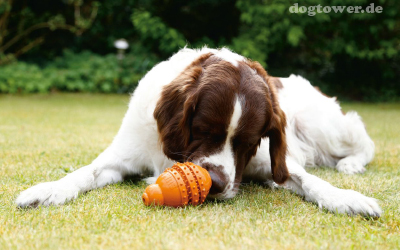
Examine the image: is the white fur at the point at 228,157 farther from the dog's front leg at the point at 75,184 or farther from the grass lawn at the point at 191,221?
the dog's front leg at the point at 75,184

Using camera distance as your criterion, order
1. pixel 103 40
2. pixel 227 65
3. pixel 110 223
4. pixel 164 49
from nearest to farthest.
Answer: pixel 110 223 < pixel 227 65 < pixel 164 49 < pixel 103 40

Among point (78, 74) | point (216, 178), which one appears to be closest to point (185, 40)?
point (78, 74)

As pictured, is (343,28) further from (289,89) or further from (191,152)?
(191,152)

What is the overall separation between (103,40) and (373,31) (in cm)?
1005

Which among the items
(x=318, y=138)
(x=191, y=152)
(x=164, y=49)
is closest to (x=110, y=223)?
(x=191, y=152)

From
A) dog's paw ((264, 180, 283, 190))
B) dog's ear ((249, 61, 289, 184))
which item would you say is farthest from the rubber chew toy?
dog's paw ((264, 180, 283, 190))

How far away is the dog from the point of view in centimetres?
238

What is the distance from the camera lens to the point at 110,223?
6.51 ft

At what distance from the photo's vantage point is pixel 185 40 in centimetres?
1403

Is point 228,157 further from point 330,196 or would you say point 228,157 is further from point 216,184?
point 330,196

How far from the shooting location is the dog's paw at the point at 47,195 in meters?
2.31

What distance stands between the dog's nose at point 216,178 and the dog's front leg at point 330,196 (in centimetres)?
64

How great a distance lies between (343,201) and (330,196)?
0.35 ft

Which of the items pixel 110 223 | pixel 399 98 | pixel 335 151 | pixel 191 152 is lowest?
pixel 399 98
